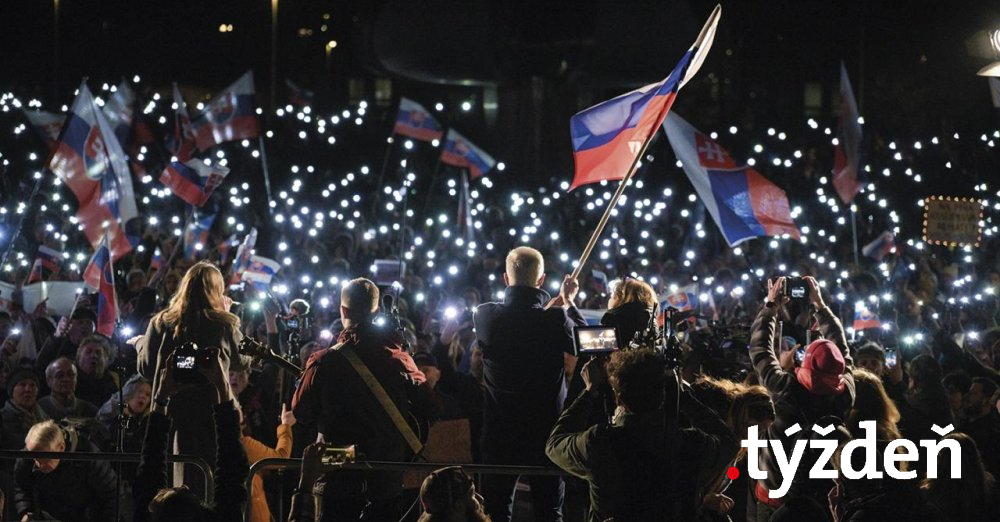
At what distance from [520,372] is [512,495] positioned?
0.66 m

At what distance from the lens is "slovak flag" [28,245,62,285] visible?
1355 cm

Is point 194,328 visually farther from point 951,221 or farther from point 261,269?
point 951,221

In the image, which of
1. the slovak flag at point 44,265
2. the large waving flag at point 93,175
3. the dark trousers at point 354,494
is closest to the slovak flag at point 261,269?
the large waving flag at point 93,175

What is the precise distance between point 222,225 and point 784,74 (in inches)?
1030

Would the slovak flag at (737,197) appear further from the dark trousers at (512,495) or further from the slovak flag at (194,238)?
the slovak flag at (194,238)

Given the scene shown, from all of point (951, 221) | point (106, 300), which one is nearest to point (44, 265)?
point (106, 300)

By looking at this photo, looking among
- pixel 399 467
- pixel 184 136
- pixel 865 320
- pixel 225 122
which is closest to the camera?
pixel 399 467

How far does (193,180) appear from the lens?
53.4 feet

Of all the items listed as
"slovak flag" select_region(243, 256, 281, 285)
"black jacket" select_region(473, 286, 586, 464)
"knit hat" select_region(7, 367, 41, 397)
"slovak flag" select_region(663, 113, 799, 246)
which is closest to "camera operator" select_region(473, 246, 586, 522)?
"black jacket" select_region(473, 286, 586, 464)

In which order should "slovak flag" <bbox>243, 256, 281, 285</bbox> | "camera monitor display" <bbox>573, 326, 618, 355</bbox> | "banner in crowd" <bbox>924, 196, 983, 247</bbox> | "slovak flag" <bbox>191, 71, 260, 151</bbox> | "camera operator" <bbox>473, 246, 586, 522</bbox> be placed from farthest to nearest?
"slovak flag" <bbox>191, 71, 260, 151</bbox> → "banner in crowd" <bbox>924, 196, 983, 247</bbox> → "slovak flag" <bbox>243, 256, 281, 285</bbox> → "camera operator" <bbox>473, 246, 586, 522</bbox> → "camera monitor display" <bbox>573, 326, 618, 355</bbox>

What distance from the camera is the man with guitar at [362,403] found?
6.16 m

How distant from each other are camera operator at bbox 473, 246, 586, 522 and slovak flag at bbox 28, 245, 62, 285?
833 cm

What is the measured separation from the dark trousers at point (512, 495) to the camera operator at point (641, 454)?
161 cm

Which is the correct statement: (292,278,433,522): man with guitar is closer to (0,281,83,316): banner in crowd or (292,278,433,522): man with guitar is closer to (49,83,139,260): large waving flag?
(0,281,83,316): banner in crowd
